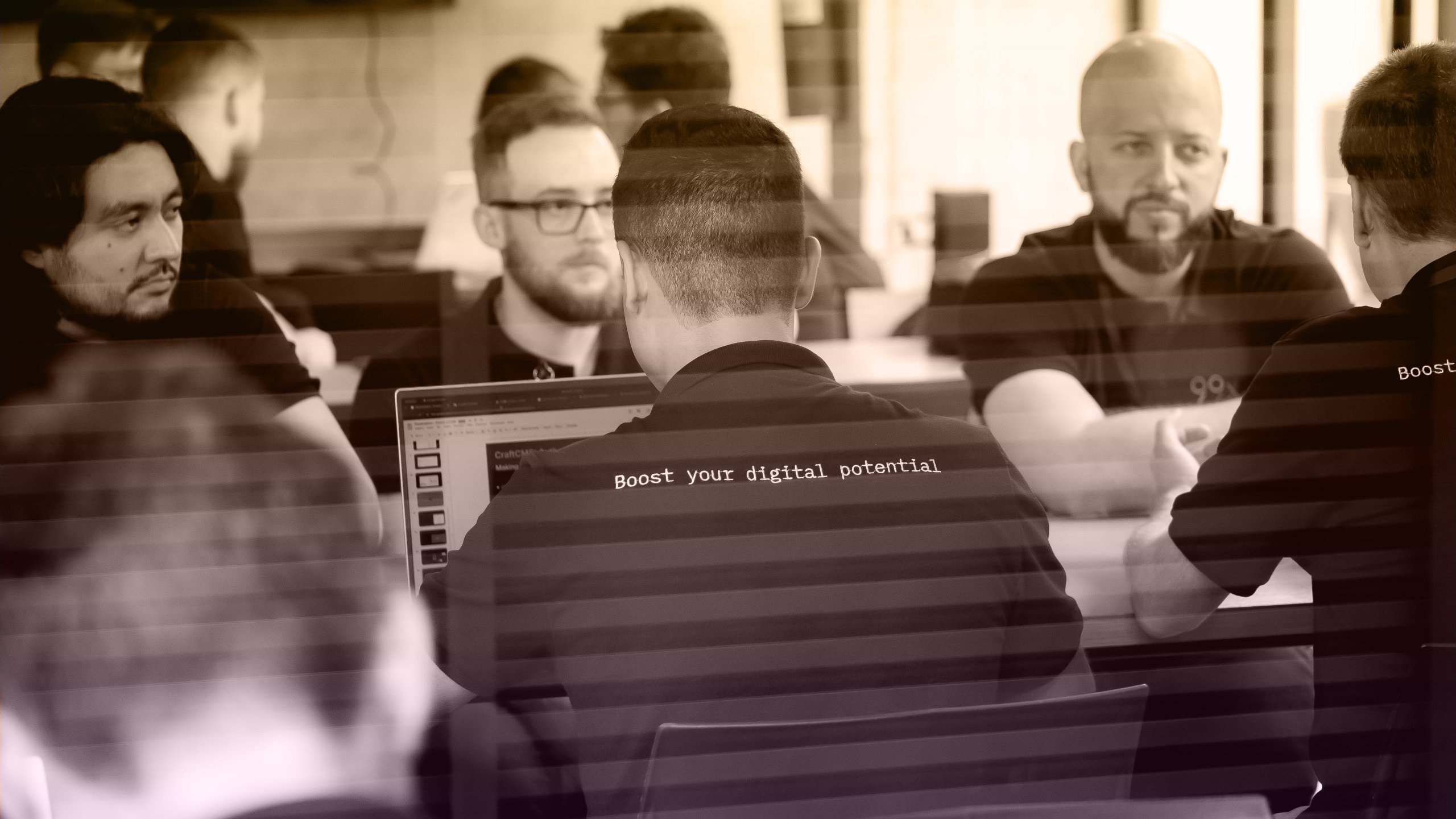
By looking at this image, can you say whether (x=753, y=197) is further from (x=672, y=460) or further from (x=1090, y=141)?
(x=1090, y=141)

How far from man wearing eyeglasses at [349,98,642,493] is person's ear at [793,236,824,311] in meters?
0.97

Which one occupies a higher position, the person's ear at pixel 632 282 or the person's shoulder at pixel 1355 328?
the person's ear at pixel 632 282

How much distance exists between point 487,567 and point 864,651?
43 centimetres

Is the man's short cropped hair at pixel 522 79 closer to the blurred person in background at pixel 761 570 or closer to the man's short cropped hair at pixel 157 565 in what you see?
the man's short cropped hair at pixel 157 565

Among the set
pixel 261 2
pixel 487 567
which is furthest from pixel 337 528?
pixel 261 2

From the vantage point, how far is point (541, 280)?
8.38 ft

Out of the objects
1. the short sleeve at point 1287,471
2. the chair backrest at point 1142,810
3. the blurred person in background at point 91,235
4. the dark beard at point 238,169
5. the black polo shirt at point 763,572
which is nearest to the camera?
the chair backrest at point 1142,810

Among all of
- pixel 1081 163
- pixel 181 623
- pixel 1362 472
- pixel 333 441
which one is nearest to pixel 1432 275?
pixel 1362 472

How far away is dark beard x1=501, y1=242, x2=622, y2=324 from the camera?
2543 mm

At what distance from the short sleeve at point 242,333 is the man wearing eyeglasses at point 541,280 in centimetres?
35

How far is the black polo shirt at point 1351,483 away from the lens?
5.24 feet

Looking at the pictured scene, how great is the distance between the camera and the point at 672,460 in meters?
1.38

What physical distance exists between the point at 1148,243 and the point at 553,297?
1.29m

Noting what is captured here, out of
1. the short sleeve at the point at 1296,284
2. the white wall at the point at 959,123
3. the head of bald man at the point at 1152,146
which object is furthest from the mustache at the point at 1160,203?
the white wall at the point at 959,123
